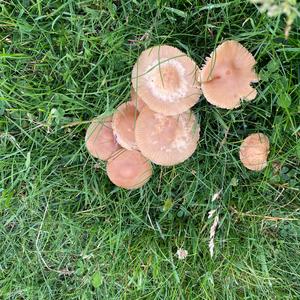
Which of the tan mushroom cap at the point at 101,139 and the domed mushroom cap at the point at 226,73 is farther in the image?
the tan mushroom cap at the point at 101,139

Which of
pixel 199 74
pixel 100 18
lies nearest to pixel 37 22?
pixel 100 18

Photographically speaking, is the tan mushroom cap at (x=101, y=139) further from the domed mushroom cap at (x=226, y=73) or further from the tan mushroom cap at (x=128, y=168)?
the domed mushroom cap at (x=226, y=73)

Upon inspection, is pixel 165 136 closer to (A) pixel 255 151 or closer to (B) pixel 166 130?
(B) pixel 166 130

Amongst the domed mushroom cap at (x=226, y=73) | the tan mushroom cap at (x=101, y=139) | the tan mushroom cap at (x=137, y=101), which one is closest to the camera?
the domed mushroom cap at (x=226, y=73)

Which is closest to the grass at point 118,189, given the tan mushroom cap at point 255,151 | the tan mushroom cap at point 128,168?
the tan mushroom cap at point 255,151

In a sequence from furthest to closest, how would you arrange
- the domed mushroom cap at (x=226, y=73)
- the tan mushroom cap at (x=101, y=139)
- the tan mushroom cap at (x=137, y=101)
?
the tan mushroom cap at (x=101, y=139) < the tan mushroom cap at (x=137, y=101) < the domed mushroom cap at (x=226, y=73)

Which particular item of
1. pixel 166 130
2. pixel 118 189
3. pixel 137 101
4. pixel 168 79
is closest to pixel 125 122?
pixel 137 101

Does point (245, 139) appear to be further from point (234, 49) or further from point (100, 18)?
point (100, 18)
